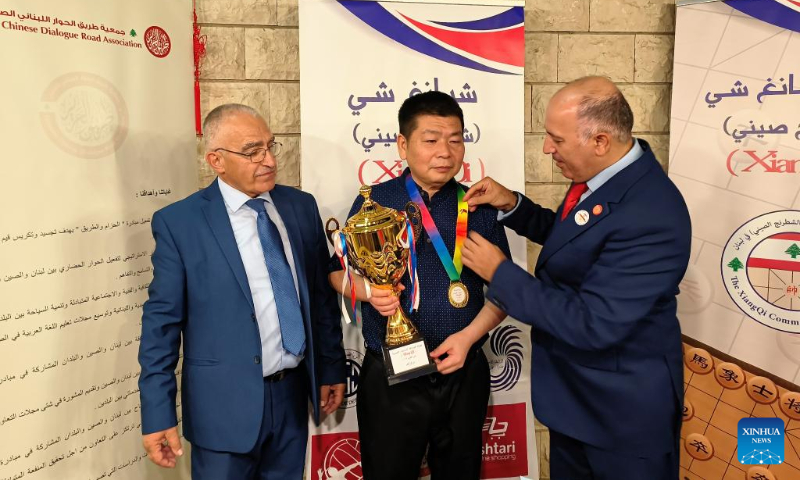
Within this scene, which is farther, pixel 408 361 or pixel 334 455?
pixel 334 455

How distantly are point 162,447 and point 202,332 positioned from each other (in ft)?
1.29

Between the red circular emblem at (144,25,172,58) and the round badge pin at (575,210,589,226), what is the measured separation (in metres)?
1.88

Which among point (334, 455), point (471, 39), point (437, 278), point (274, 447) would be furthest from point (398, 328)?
point (471, 39)

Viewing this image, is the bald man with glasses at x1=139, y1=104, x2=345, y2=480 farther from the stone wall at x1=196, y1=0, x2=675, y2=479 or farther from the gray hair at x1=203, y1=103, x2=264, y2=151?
the stone wall at x1=196, y1=0, x2=675, y2=479

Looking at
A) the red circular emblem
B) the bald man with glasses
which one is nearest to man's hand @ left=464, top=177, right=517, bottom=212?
the bald man with glasses

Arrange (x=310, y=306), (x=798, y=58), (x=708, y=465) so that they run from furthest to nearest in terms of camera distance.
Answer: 1. (x=708, y=465)
2. (x=798, y=58)
3. (x=310, y=306)

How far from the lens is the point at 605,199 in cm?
177

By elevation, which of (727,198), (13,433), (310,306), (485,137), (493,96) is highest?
(493,96)

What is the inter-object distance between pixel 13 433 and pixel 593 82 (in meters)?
2.20

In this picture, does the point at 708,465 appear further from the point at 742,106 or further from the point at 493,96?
the point at 493,96

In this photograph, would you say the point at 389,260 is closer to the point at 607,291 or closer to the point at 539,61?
the point at 607,291

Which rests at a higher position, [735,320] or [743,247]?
[743,247]

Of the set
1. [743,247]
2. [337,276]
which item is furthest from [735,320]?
[337,276]

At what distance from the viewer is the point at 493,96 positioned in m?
2.71
